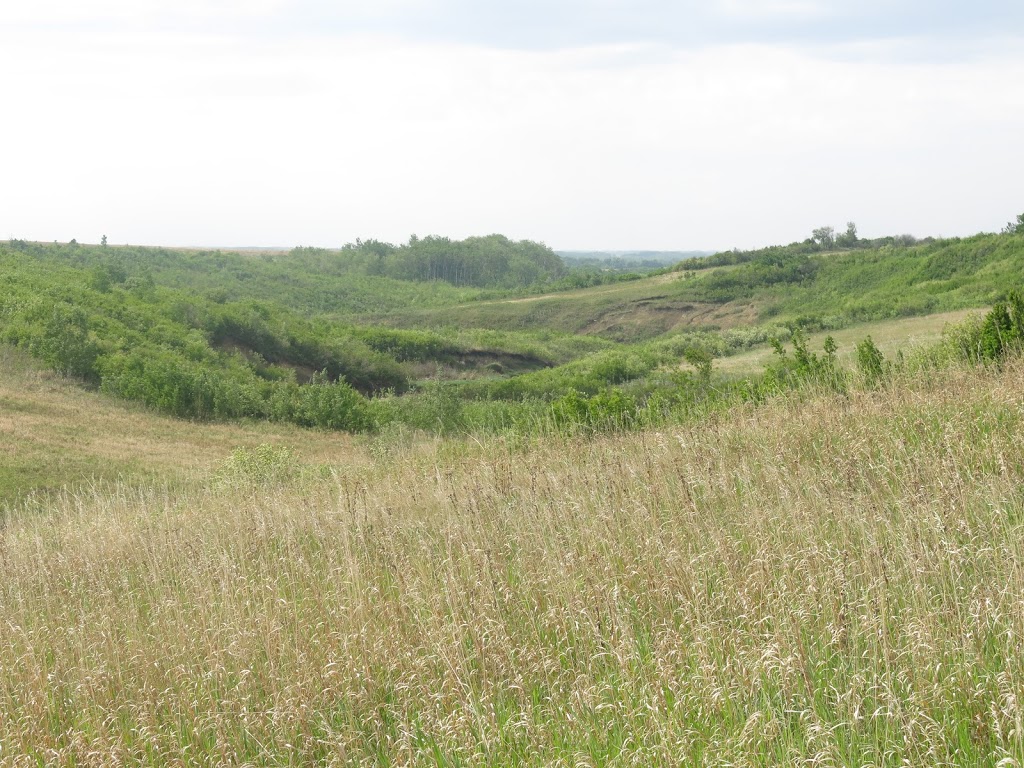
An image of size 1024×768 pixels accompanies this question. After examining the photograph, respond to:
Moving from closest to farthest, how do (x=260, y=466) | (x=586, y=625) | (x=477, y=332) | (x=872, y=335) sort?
(x=586, y=625) → (x=260, y=466) → (x=872, y=335) → (x=477, y=332)

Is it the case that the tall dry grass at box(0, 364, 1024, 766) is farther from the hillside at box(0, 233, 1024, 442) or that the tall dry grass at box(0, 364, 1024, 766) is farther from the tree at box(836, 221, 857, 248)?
the tree at box(836, 221, 857, 248)

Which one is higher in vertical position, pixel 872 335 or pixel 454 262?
pixel 454 262

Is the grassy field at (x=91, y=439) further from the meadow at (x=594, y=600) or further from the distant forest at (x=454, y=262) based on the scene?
the distant forest at (x=454, y=262)

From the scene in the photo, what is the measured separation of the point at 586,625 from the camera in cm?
379

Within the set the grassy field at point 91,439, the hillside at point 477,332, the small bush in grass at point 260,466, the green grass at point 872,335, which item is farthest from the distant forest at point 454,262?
the small bush in grass at point 260,466

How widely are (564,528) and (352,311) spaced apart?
62.6 m

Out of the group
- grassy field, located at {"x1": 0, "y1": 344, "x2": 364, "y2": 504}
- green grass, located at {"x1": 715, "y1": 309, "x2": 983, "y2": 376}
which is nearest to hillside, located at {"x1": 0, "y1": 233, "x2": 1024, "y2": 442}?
green grass, located at {"x1": 715, "y1": 309, "x2": 983, "y2": 376}

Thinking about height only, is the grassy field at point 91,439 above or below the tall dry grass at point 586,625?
below

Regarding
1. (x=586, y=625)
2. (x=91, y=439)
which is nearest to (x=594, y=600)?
(x=586, y=625)

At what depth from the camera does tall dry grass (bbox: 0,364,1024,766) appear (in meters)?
3.04

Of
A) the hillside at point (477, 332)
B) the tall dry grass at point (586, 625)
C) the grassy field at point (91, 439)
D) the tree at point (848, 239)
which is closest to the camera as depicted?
the tall dry grass at point (586, 625)

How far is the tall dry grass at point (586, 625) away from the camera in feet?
9.98

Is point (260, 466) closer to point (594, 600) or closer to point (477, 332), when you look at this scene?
point (594, 600)

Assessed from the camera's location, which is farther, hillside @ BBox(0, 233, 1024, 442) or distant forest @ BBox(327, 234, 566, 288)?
distant forest @ BBox(327, 234, 566, 288)
